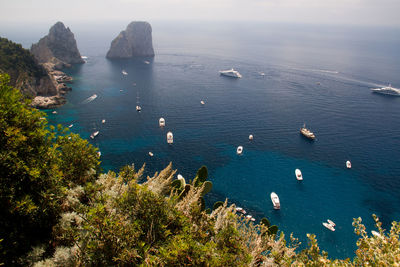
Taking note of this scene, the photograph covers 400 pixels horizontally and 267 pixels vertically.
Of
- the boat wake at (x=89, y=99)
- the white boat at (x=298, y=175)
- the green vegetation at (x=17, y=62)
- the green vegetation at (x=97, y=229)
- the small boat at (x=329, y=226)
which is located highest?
the green vegetation at (x=17, y=62)

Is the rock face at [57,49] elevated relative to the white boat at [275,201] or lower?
elevated

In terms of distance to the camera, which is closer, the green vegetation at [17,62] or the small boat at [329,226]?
the small boat at [329,226]

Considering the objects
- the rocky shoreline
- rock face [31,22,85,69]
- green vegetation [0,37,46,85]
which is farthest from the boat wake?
rock face [31,22,85,69]

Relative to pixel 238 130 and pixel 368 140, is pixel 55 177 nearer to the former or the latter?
pixel 238 130

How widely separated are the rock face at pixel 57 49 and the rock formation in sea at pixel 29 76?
149 ft

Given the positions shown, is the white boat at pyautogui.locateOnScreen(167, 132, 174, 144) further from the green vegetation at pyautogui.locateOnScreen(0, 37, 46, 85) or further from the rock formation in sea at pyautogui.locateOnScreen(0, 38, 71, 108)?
the green vegetation at pyautogui.locateOnScreen(0, 37, 46, 85)

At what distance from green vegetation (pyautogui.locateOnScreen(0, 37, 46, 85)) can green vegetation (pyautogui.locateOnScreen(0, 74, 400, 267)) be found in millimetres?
87490

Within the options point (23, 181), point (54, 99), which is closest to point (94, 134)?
point (54, 99)

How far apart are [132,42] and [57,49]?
57262 mm

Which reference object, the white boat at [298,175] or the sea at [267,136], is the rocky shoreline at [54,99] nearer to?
the sea at [267,136]

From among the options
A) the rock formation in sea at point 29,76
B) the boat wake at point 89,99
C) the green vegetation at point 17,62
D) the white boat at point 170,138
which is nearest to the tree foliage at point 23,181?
the white boat at point 170,138

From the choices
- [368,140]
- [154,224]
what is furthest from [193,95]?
[154,224]

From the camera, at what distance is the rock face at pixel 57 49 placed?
14462 cm

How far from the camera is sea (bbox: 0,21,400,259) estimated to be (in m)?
52.1
